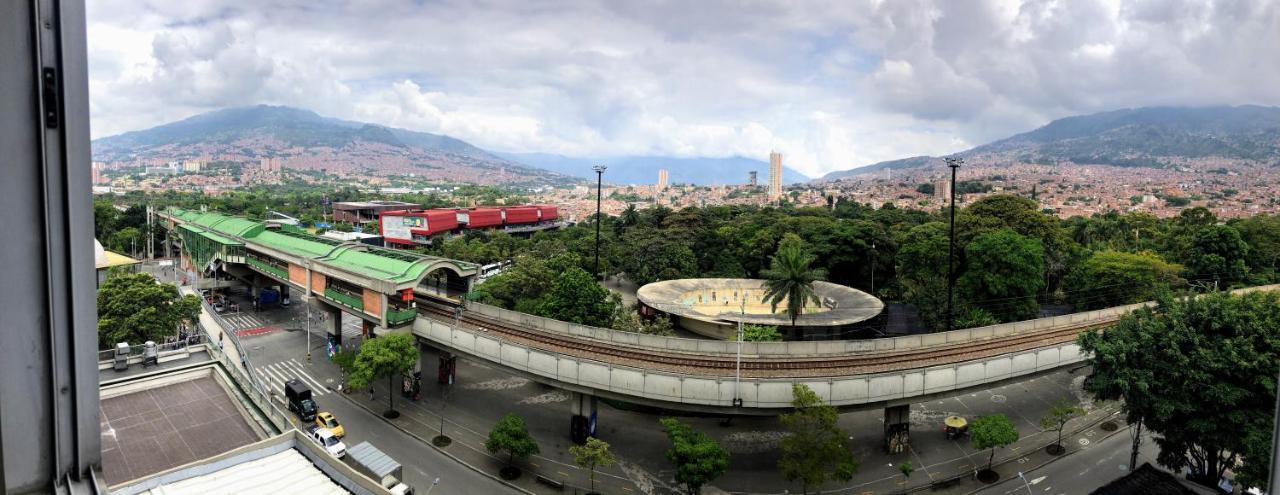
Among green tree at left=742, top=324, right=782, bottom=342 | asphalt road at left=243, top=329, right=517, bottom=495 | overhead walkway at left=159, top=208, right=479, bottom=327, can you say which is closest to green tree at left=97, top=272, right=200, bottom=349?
asphalt road at left=243, top=329, right=517, bottom=495

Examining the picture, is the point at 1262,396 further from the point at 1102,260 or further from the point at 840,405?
the point at 1102,260

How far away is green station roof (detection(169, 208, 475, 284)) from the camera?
22281mm

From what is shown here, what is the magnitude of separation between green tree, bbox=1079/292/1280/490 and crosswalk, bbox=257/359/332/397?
25.3m

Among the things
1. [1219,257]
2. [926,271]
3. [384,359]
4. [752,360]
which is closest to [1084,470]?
[752,360]

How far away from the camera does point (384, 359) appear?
1898 centimetres

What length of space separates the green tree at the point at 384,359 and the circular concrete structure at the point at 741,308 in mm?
13126

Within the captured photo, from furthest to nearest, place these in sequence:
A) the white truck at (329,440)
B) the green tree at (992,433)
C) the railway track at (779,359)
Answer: the railway track at (779,359) < the white truck at (329,440) < the green tree at (992,433)

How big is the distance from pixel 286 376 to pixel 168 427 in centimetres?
1503

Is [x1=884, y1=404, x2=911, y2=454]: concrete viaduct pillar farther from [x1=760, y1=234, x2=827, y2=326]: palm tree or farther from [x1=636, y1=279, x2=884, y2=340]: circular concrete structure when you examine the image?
[x1=760, y1=234, x2=827, y2=326]: palm tree

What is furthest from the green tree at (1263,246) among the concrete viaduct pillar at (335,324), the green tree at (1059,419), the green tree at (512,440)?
the concrete viaduct pillar at (335,324)

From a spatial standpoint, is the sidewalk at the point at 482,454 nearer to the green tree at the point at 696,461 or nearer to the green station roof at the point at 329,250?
the green tree at the point at 696,461

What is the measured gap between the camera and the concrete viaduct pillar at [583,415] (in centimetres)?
1845

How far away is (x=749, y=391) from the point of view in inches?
631

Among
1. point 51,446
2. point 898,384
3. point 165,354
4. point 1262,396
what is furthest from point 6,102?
point 1262,396
